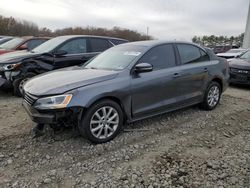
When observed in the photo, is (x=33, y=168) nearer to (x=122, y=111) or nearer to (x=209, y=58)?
(x=122, y=111)

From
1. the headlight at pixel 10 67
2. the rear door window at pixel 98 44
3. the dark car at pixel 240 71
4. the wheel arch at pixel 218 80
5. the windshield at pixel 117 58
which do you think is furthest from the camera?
the dark car at pixel 240 71

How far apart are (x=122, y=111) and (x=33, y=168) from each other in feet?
4.92

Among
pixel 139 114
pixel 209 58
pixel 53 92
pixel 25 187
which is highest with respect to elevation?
pixel 209 58

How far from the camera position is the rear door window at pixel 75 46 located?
6.35 meters

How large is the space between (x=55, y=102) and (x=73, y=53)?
3.59m

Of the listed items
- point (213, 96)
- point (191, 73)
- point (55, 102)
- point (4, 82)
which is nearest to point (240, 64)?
point (213, 96)

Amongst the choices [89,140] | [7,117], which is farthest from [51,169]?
[7,117]

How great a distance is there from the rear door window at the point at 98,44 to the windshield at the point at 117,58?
2.26m

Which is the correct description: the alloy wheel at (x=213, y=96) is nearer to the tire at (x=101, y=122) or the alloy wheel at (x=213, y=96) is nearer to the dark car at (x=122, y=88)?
the dark car at (x=122, y=88)

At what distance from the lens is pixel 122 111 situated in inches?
144

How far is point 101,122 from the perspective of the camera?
3.41 metres

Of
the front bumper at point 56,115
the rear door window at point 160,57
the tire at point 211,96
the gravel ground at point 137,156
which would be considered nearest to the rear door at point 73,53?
the gravel ground at point 137,156

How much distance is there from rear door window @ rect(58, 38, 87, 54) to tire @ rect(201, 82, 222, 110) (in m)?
3.58

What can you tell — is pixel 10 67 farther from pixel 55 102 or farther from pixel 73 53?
pixel 55 102
